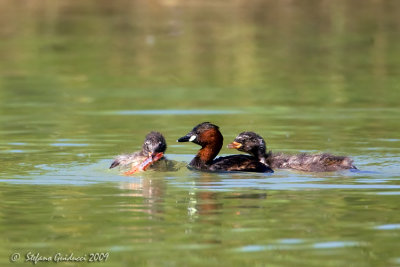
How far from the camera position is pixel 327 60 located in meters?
25.0

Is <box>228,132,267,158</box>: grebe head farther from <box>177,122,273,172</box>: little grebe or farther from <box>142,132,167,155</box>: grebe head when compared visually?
<box>142,132,167,155</box>: grebe head

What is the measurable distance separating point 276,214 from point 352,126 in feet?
20.9

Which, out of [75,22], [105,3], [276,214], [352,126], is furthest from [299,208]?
[105,3]

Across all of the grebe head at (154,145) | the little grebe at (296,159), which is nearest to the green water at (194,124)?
the little grebe at (296,159)

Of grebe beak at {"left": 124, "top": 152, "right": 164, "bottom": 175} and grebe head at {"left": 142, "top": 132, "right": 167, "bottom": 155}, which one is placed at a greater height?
grebe head at {"left": 142, "top": 132, "right": 167, "bottom": 155}

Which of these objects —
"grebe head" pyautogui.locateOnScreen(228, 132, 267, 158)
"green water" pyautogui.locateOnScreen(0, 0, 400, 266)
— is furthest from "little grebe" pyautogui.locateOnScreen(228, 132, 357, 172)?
"green water" pyautogui.locateOnScreen(0, 0, 400, 266)

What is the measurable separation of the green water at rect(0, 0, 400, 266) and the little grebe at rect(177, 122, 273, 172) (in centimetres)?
27

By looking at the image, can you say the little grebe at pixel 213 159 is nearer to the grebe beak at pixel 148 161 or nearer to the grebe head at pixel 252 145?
the grebe head at pixel 252 145

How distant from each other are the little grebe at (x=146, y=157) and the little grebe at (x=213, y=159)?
19.5 inches

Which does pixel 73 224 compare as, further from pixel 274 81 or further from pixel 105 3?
pixel 105 3

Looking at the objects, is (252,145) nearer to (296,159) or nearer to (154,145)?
(296,159)

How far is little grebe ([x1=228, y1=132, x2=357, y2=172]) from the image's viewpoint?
11953 mm

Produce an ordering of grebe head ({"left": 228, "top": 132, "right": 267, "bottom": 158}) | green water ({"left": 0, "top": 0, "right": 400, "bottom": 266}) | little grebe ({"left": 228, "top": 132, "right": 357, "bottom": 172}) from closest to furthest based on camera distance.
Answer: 1. green water ({"left": 0, "top": 0, "right": 400, "bottom": 266})
2. little grebe ({"left": 228, "top": 132, "right": 357, "bottom": 172})
3. grebe head ({"left": 228, "top": 132, "right": 267, "bottom": 158})

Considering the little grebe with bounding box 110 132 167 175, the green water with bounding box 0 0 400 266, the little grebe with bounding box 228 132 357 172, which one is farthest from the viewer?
the little grebe with bounding box 110 132 167 175
